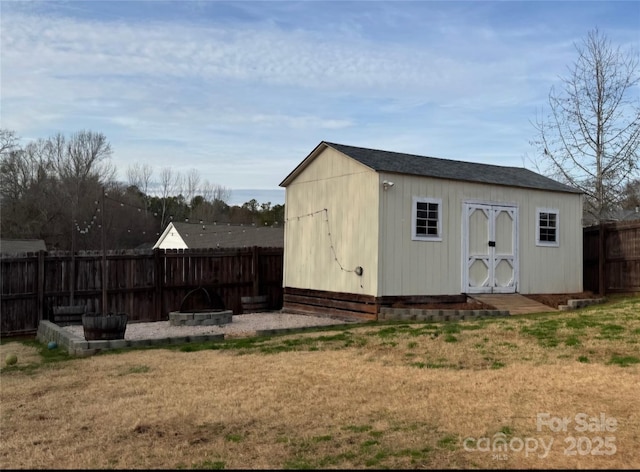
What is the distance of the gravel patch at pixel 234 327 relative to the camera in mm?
11211

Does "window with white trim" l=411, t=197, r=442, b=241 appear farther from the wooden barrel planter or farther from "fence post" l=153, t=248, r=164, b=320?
the wooden barrel planter

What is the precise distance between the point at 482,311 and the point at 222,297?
6.99 metres

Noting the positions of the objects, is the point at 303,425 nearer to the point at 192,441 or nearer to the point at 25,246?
the point at 192,441

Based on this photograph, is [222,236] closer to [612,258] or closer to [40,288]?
[40,288]

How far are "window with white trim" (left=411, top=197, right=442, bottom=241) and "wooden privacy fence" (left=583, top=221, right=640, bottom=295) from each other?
223 inches

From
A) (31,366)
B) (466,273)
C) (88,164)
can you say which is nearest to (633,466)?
(31,366)

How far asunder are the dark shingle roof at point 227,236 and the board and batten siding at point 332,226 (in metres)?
16.6

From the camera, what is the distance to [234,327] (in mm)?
12266

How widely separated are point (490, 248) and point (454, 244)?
108 cm

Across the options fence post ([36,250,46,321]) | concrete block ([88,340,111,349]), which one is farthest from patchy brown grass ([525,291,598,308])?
fence post ([36,250,46,321])

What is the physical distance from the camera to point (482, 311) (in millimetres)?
12281

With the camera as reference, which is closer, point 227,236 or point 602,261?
point 602,261

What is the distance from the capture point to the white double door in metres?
13.9

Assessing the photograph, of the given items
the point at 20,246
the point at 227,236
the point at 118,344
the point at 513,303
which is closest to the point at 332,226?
the point at 513,303
